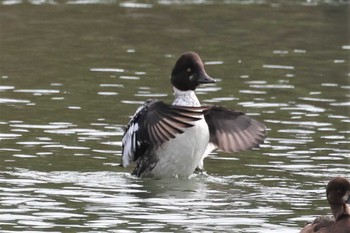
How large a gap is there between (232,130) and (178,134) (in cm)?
101

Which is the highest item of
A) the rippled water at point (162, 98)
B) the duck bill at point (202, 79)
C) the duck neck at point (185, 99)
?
the duck bill at point (202, 79)

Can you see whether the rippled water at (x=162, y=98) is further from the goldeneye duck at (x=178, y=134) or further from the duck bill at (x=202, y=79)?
the duck bill at (x=202, y=79)

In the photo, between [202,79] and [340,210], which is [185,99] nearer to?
[202,79]

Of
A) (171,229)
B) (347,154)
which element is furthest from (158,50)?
(171,229)

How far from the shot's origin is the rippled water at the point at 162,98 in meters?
11.3

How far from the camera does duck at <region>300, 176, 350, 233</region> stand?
31.1 ft

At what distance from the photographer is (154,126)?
12.5 meters

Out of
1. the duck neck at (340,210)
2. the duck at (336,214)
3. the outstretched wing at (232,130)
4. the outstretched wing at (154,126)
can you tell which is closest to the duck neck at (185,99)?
the outstretched wing at (154,126)

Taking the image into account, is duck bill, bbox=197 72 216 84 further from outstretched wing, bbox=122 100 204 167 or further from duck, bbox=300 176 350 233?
duck, bbox=300 176 350 233

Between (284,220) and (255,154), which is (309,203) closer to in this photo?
(284,220)

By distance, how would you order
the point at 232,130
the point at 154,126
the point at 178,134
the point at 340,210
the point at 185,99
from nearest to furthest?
1. the point at 340,210
2. the point at 154,126
3. the point at 178,134
4. the point at 185,99
5. the point at 232,130

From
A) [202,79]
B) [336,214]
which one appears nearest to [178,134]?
[202,79]

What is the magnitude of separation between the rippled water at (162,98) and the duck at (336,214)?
71cm

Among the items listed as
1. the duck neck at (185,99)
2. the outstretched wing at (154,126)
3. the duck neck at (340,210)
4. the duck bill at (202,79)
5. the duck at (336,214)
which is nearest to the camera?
the duck at (336,214)
